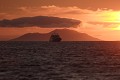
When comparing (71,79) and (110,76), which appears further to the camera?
(110,76)

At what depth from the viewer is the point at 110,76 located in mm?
53125

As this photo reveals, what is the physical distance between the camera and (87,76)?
52.8m

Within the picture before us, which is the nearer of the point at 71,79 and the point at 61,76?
the point at 71,79

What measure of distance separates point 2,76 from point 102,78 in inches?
608

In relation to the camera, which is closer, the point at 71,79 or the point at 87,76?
the point at 71,79

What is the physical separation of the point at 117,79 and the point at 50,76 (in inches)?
416

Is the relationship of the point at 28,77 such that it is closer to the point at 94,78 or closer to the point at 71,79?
A: the point at 71,79

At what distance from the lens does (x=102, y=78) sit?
50.4 meters

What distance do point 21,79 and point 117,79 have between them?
561 inches

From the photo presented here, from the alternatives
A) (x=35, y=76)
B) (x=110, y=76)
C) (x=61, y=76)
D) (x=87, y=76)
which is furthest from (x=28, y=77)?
(x=110, y=76)

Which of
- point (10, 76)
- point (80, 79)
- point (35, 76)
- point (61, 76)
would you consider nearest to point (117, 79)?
point (80, 79)

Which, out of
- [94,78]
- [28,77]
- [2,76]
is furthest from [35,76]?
[94,78]

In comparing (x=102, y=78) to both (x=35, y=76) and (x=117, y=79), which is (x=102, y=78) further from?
(x=35, y=76)

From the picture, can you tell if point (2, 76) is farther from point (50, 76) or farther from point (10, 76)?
point (50, 76)
